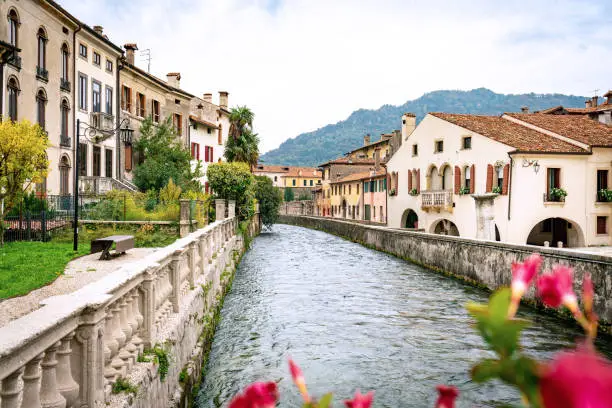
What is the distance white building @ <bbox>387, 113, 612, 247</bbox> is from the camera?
25766mm

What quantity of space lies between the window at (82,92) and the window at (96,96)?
74 cm

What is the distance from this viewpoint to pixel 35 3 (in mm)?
24328

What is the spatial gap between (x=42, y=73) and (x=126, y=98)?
9487 millimetres

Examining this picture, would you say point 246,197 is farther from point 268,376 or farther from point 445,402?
point 445,402

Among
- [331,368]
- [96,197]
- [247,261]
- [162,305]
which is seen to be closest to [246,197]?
[247,261]

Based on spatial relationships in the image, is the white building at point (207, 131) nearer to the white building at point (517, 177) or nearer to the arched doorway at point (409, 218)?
the arched doorway at point (409, 218)

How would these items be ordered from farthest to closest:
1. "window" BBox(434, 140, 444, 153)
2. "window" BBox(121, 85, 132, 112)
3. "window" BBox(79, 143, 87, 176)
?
"window" BBox(121, 85, 132, 112), "window" BBox(434, 140, 444, 153), "window" BBox(79, 143, 87, 176)

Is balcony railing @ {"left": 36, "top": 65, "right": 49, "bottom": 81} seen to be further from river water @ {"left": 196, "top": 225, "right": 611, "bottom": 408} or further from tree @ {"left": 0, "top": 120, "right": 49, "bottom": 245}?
river water @ {"left": 196, "top": 225, "right": 611, "bottom": 408}

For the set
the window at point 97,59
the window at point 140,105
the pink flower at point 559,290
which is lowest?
the pink flower at point 559,290

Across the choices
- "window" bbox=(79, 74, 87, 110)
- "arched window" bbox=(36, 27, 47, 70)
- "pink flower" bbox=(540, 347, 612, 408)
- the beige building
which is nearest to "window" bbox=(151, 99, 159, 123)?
"window" bbox=(79, 74, 87, 110)

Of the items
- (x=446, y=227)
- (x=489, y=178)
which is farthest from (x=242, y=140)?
(x=489, y=178)

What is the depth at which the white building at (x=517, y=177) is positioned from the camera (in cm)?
2577

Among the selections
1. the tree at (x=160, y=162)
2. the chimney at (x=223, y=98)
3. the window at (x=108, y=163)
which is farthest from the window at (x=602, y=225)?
the chimney at (x=223, y=98)

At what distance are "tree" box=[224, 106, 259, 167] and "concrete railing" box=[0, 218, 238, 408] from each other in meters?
43.7
